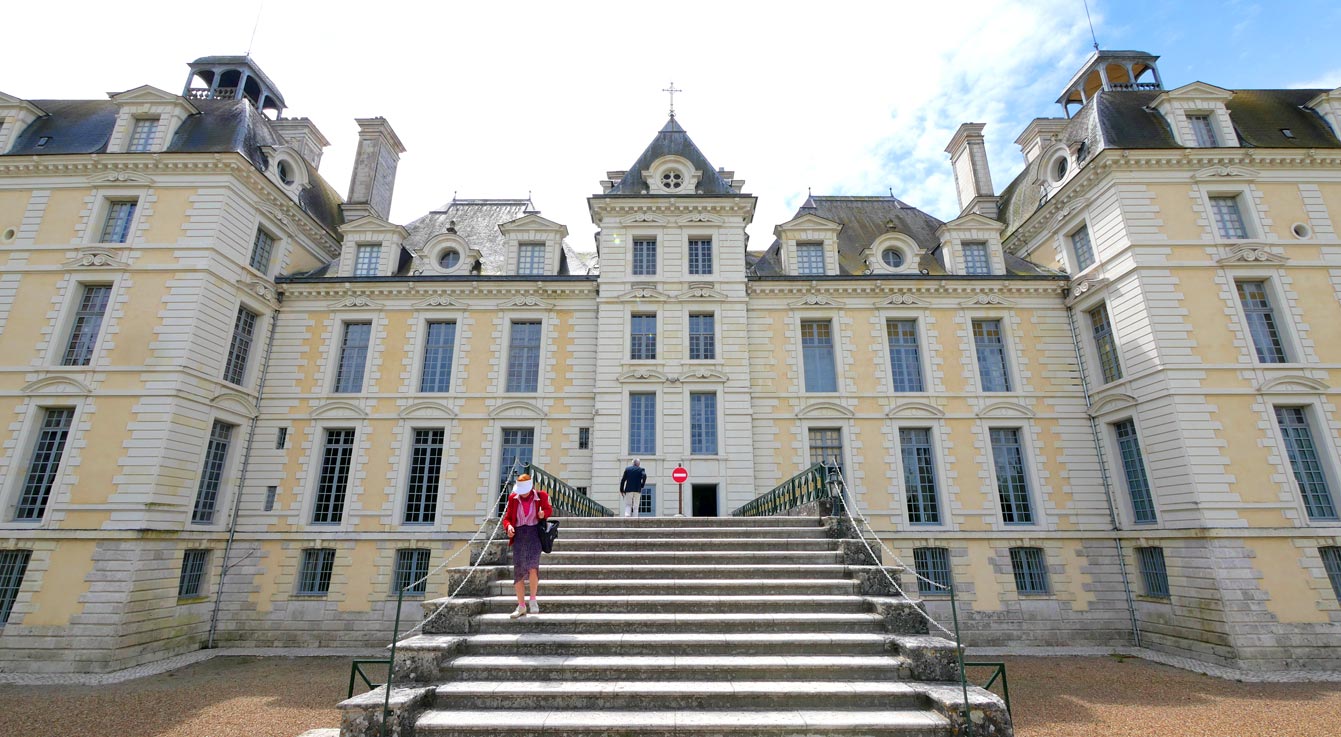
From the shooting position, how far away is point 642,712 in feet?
18.5

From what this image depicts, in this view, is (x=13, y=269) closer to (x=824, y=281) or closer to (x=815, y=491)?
(x=815, y=491)

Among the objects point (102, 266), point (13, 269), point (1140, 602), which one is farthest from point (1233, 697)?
point (13, 269)

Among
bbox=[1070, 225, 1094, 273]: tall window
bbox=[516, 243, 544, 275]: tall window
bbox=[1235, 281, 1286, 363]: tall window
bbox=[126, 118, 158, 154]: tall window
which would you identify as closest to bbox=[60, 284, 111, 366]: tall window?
bbox=[126, 118, 158, 154]: tall window

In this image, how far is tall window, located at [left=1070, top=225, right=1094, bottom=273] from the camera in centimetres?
1692

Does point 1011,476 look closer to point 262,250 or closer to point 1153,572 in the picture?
point 1153,572

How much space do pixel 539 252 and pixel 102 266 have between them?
1144 centimetres

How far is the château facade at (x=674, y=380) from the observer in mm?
13234

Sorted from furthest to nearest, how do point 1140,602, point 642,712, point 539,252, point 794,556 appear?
point 539,252 → point 1140,602 → point 794,556 → point 642,712

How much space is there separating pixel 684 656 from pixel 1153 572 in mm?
14447

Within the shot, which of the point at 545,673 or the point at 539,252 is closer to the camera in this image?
the point at 545,673

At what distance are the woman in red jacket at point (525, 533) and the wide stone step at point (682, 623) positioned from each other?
224 mm

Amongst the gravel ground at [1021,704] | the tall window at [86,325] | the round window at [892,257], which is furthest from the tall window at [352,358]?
the round window at [892,257]

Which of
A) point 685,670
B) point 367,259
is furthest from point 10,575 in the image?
point 685,670

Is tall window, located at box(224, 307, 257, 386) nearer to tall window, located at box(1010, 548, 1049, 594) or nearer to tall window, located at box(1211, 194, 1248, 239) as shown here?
tall window, located at box(1010, 548, 1049, 594)
